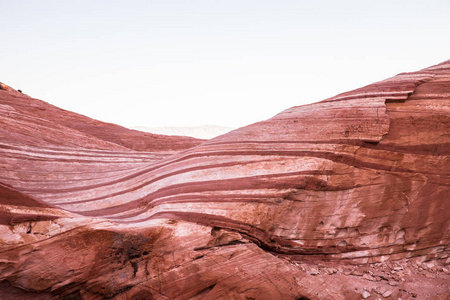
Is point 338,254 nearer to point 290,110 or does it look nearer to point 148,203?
point 290,110

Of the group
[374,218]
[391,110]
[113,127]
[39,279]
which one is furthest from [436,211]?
[113,127]

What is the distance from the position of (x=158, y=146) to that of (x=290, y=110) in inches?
251

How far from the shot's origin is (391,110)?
315 inches

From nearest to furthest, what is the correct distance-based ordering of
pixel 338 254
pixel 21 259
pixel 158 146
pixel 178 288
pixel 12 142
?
pixel 21 259
pixel 178 288
pixel 338 254
pixel 12 142
pixel 158 146

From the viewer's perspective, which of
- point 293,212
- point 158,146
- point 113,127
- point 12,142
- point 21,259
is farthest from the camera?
point 113,127

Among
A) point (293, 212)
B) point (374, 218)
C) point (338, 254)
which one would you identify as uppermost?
point (293, 212)

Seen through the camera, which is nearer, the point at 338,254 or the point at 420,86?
the point at 338,254

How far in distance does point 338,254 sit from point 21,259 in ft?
19.2

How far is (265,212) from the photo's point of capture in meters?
6.94

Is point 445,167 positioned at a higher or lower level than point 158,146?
lower

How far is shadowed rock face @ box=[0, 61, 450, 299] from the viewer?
5.95m

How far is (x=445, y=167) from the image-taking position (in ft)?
26.5

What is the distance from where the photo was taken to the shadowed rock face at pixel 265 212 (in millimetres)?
5949

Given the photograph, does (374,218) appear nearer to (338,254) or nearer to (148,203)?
(338,254)
